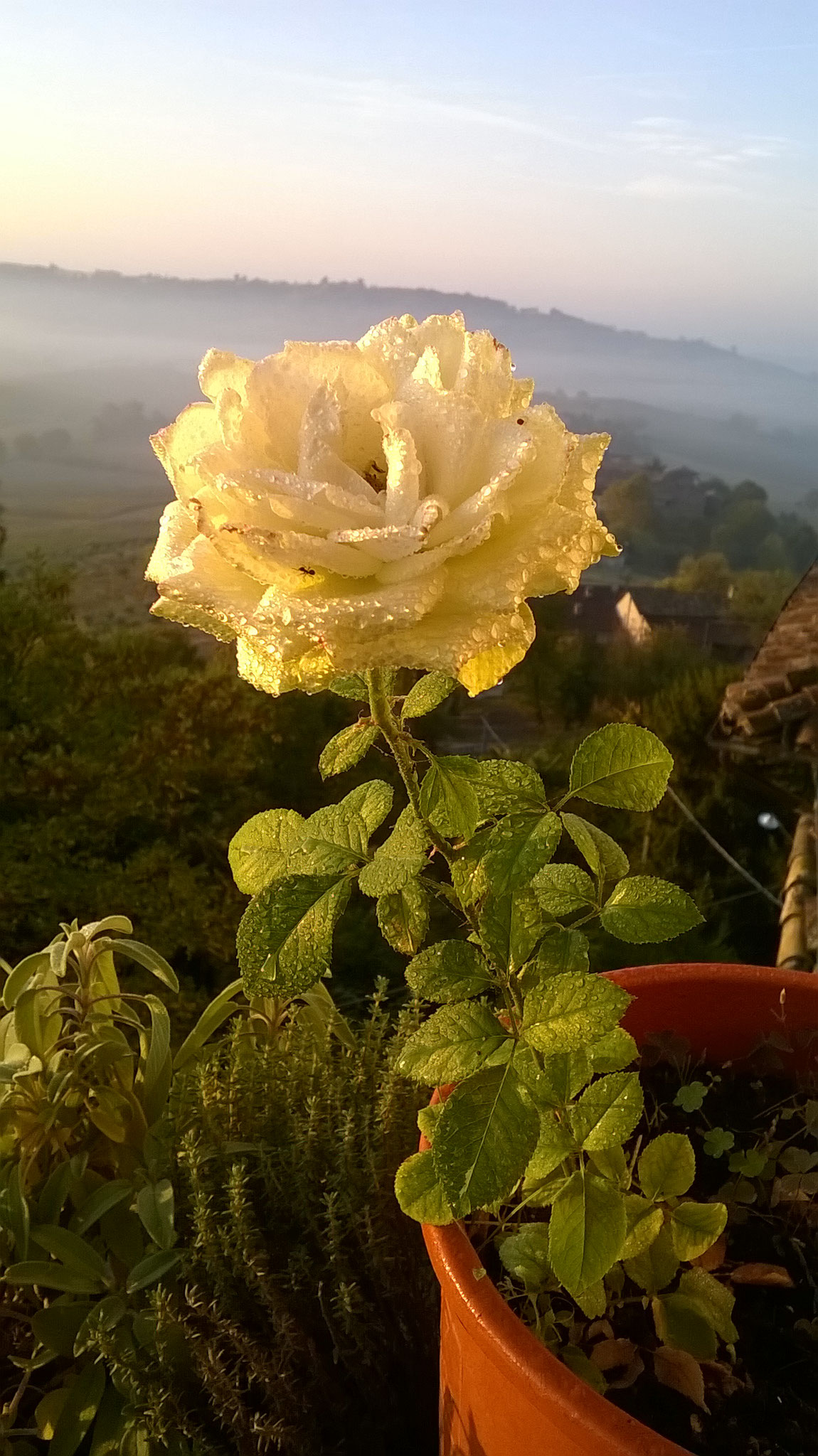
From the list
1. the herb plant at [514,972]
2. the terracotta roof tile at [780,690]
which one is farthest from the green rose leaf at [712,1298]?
the terracotta roof tile at [780,690]

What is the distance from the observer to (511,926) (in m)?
0.40

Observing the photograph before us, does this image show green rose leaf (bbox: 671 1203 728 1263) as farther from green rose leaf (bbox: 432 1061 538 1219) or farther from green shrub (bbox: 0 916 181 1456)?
green shrub (bbox: 0 916 181 1456)

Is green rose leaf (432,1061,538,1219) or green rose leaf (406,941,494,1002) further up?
green rose leaf (406,941,494,1002)

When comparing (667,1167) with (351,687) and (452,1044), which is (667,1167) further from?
(351,687)

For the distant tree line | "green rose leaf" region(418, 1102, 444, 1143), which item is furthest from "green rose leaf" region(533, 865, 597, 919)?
the distant tree line

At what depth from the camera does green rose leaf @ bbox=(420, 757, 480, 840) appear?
0.36m

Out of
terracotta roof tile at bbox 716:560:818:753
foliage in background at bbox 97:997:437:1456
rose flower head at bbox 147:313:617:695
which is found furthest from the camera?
terracotta roof tile at bbox 716:560:818:753

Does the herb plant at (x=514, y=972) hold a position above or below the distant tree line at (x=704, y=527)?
below

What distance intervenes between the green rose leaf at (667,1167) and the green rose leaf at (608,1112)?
3cm

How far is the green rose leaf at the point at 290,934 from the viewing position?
38 centimetres

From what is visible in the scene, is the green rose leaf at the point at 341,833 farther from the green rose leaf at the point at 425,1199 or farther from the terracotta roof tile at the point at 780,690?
the terracotta roof tile at the point at 780,690

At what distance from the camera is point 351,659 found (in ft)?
0.92

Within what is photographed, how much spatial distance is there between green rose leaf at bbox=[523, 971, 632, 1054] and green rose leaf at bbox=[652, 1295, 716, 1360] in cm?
15

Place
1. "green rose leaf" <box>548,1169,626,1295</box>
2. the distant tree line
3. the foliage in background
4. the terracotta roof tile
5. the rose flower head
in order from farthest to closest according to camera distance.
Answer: the distant tree line < the terracotta roof tile < the foliage in background < "green rose leaf" <box>548,1169,626,1295</box> < the rose flower head
